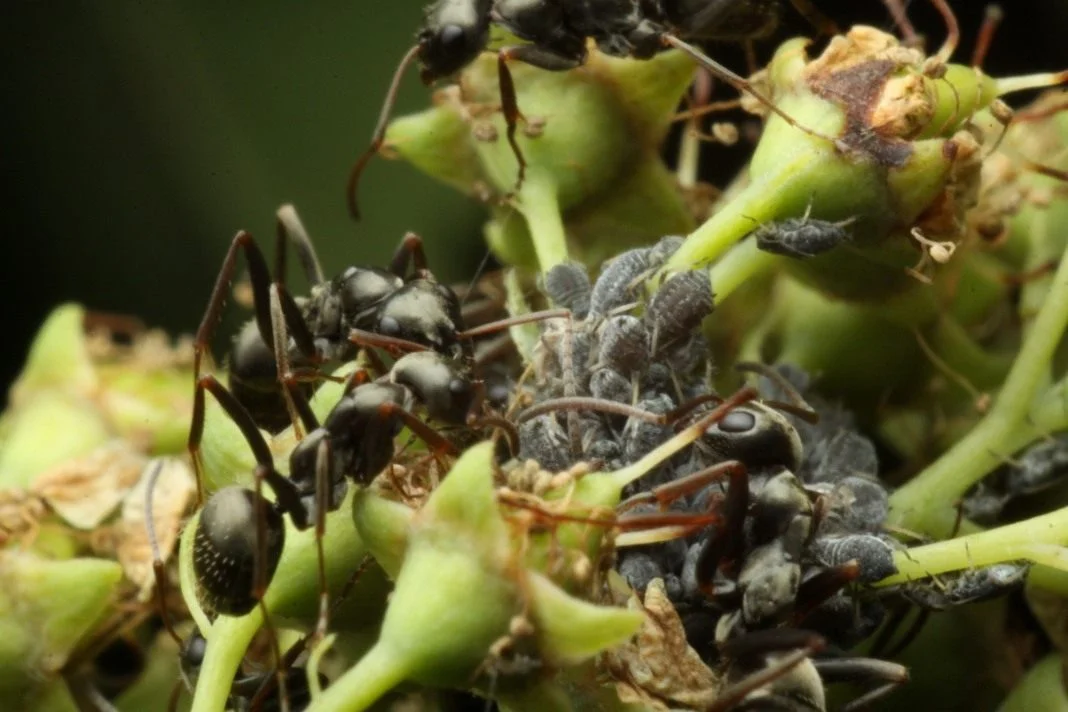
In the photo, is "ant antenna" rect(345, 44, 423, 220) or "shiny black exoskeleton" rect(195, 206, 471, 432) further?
"ant antenna" rect(345, 44, 423, 220)

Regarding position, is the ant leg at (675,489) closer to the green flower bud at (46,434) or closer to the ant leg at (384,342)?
the ant leg at (384,342)

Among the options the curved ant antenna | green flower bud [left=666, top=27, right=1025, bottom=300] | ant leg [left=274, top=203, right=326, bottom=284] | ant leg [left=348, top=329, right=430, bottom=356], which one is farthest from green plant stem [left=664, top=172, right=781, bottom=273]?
ant leg [left=274, top=203, right=326, bottom=284]

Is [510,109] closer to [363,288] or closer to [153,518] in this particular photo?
[363,288]

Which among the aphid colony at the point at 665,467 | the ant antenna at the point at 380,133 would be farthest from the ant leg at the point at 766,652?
the ant antenna at the point at 380,133

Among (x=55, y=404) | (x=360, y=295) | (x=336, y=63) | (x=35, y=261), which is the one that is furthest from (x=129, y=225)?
(x=360, y=295)

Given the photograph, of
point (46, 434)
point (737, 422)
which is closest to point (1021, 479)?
point (737, 422)

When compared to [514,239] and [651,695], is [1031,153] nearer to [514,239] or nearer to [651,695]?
[514,239]

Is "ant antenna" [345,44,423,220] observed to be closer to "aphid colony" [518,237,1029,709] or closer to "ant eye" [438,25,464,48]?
"ant eye" [438,25,464,48]
